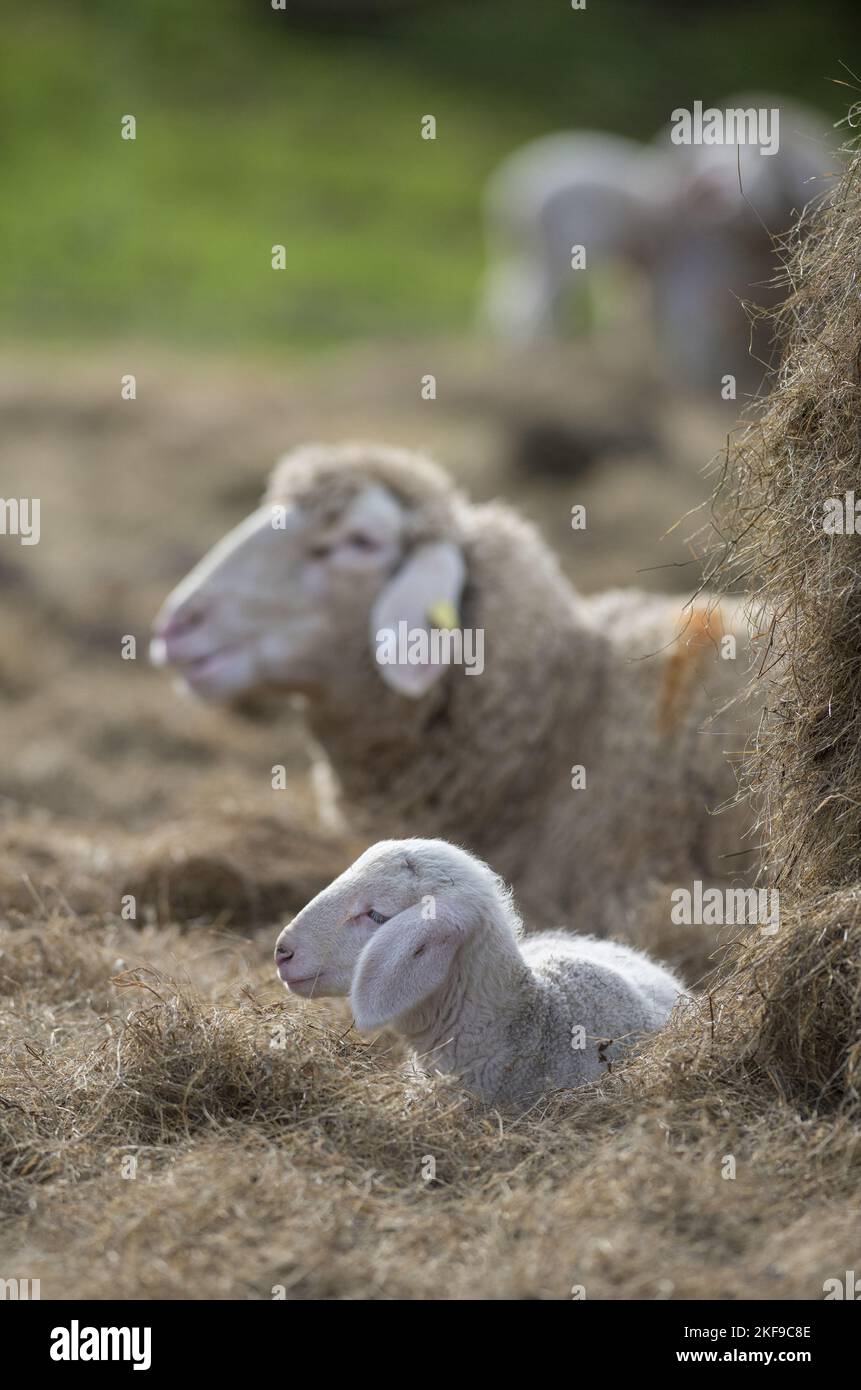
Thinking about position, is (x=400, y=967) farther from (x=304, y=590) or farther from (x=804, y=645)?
(x=304, y=590)

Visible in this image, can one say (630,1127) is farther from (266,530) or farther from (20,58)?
(20,58)

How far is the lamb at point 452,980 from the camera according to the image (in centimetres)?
385

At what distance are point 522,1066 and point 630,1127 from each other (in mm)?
494

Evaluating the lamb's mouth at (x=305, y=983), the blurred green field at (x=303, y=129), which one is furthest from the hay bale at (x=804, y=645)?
the blurred green field at (x=303, y=129)

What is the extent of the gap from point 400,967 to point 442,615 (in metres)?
2.03

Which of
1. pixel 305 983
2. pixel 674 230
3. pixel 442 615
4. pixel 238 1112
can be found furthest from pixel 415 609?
pixel 674 230

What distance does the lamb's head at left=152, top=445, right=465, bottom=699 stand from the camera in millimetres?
5875

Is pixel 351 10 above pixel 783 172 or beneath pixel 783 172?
above

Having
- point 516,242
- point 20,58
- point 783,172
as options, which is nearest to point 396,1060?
point 783,172

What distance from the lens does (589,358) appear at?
46.5 ft

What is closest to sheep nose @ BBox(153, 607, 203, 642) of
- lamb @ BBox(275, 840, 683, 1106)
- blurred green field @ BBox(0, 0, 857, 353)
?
lamb @ BBox(275, 840, 683, 1106)

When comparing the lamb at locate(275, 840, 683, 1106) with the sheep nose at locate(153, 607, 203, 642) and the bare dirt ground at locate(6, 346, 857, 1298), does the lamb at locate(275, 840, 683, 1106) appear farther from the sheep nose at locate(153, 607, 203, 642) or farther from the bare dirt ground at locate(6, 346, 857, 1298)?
the sheep nose at locate(153, 607, 203, 642)

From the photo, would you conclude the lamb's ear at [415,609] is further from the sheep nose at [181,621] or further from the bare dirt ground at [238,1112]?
the bare dirt ground at [238,1112]

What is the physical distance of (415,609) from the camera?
5730 millimetres
